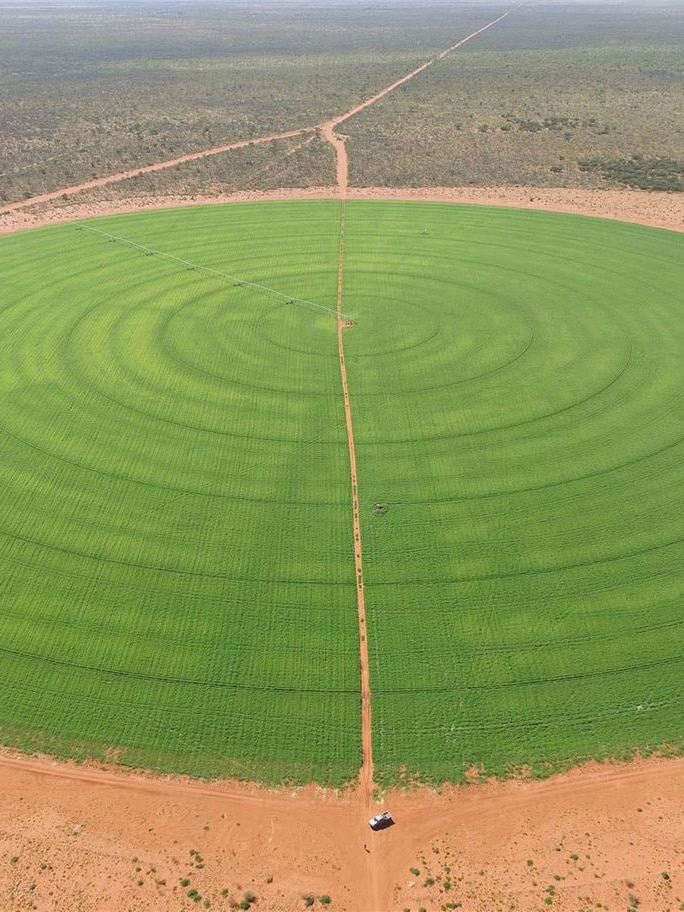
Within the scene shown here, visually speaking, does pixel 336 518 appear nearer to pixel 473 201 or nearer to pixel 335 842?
pixel 335 842

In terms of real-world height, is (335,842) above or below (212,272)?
below

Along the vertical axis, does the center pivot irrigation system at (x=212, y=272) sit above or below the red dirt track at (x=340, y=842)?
above

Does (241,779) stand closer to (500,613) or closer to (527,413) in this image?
(500,613)

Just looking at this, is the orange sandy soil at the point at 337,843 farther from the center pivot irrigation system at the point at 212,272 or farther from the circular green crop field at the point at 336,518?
the center pivot irrigation system at the point at 212,272

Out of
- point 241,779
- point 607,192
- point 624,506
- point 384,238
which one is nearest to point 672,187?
point 607,192

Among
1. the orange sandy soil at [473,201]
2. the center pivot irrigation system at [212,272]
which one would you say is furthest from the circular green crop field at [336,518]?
the orange sandy soil at [473,201]

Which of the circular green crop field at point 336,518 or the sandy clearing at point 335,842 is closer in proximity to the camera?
the sandy clearing at point 335,842

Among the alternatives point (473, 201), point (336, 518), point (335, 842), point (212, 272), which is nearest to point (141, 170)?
point (212, 272)

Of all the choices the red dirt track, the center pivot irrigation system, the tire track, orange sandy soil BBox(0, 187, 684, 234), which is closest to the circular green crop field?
the center pivot irrigation system
